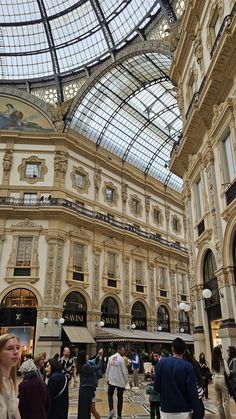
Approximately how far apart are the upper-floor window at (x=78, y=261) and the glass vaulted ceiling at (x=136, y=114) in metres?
10.5

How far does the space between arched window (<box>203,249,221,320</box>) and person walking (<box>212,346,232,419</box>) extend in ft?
21.6

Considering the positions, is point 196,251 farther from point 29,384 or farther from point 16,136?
point 16,136

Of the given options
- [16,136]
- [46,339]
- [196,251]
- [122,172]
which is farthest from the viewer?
[122,172]

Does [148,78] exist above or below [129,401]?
above

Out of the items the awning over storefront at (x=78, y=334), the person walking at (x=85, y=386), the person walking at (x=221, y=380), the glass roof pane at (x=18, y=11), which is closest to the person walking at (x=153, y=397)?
the person walking at (x=85, y=386)

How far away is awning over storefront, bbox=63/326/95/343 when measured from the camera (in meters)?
22.5

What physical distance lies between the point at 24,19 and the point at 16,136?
10.5 m

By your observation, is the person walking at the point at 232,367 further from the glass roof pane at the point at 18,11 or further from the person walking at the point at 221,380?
the glass roof pane at the point at 18,11

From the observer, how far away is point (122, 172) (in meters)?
32.3

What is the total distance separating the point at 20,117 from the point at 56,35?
7814 millimetres

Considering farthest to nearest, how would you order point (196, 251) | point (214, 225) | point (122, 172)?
point (122, 172) < point (196, 251) < point (214, 225)

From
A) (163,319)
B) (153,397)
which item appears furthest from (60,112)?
(153,397)

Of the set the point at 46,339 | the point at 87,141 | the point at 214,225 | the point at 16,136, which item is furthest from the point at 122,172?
the point at 214,225

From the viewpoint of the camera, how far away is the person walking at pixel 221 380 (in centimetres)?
666
